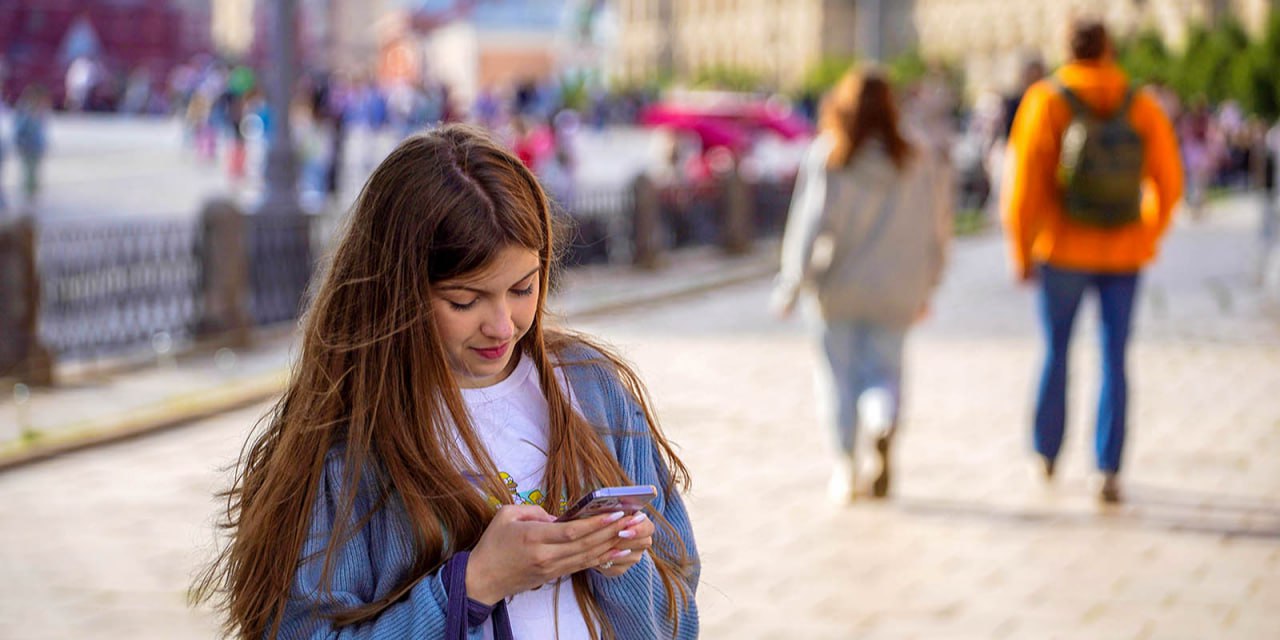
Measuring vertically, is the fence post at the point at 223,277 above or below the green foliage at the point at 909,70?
above

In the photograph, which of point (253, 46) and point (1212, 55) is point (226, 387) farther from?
point (253, 46)

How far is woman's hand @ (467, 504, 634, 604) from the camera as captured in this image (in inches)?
78.9

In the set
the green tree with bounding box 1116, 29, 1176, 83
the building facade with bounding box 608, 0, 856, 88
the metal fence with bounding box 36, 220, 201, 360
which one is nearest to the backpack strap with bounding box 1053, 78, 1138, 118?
the metal fence with bounding box 36, 220, 201, 360

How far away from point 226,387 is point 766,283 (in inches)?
307

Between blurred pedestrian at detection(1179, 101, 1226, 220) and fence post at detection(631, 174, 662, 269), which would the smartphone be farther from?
blurred pedestrian at detection(1179, 101, 1226, 220)

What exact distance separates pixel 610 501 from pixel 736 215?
1790 centimetres

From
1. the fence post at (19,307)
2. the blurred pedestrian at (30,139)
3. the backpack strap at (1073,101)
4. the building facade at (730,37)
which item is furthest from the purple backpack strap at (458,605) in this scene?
the building facade at (730,37)

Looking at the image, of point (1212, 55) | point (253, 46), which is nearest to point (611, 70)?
point (253, 46)

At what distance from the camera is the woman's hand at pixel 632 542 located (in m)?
2.05

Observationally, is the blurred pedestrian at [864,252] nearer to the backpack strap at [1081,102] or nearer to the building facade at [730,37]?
the backpack strap at [1081,102]

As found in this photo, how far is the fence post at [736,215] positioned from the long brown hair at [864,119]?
13.1 m

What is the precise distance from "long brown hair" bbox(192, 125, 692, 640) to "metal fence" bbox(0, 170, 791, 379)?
8169 millimetres

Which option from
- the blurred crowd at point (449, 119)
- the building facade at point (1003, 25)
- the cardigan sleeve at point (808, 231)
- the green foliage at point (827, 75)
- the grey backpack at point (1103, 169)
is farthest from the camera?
the building facade at point (1003, 25)

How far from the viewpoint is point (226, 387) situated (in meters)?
9.74
